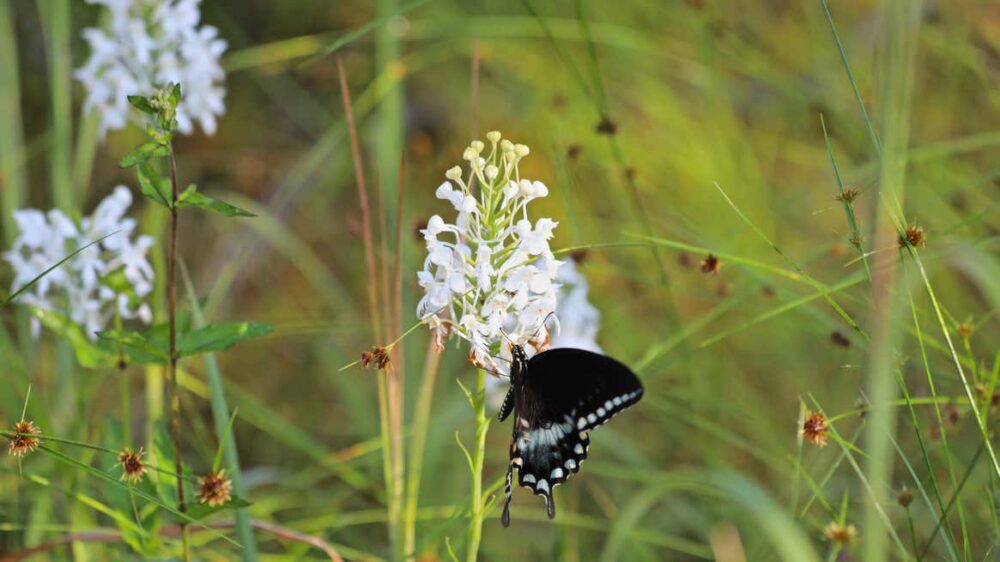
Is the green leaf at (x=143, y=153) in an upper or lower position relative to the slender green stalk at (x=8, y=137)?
lower

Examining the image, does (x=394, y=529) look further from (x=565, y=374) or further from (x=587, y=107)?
(x=587, y=107)

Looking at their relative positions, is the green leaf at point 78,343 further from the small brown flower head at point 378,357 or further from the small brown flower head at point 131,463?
the small brown flower head at point 378,357

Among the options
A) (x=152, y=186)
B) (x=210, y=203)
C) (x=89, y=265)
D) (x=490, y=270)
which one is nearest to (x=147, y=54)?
(x=89, y=265)

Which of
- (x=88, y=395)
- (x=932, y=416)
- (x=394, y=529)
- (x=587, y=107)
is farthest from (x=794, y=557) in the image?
(x=587, y=107)

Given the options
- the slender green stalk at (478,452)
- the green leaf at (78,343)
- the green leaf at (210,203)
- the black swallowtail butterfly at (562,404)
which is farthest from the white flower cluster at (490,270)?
the green leaf at (78,343)

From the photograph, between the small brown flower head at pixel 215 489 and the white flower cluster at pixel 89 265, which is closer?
the small brown flower head at pixel 215 489
